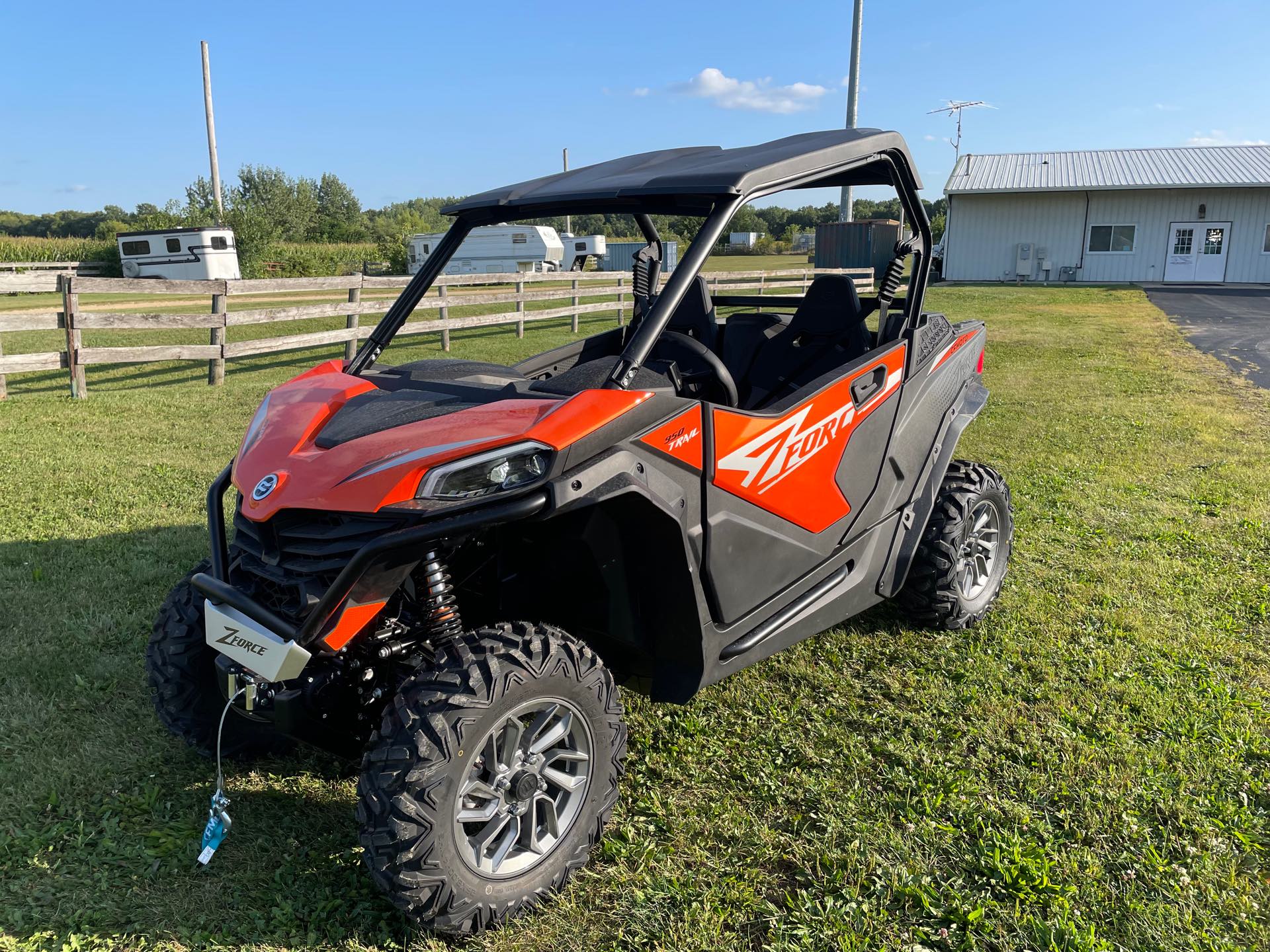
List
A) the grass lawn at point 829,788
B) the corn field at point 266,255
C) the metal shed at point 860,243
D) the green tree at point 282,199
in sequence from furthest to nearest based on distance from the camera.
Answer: the green tree at point 282,199 → the corn field at point 266,255 → the metal shed at point 860,243 → the grass lawn at point 829,788

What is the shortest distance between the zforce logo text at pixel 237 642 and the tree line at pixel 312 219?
5.63 feet

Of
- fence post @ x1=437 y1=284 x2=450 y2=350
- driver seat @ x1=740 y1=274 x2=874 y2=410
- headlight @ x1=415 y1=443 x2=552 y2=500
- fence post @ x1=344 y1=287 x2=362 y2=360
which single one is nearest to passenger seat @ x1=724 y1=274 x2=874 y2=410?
driver seat @ x1=740 y1=274 x2=874 y2=410

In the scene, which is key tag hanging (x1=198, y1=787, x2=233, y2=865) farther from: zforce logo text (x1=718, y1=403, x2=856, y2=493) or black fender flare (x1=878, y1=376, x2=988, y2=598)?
black fender flare (x1=878, y1=376, x2=988, y2=598)

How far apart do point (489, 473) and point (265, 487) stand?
0.63 meters

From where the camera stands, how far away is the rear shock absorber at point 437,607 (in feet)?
7.89

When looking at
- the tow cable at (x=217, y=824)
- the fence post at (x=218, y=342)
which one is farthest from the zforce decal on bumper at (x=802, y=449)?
the fence post at (x=218, y=342)

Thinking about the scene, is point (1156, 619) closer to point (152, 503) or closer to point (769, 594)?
point (769, 594)

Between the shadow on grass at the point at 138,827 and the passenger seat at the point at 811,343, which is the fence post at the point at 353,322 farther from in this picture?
the passenger seat at the point at 811,343

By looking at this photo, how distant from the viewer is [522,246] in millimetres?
31047

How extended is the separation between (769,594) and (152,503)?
4.49 metres

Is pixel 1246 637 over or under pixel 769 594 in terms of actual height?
under

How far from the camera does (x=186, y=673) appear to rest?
2758 mm

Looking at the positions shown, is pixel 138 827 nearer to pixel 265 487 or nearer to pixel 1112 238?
pixel 265 487

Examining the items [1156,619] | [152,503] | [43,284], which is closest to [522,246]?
[43,284]
